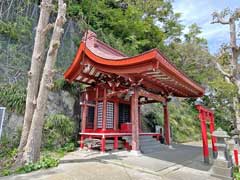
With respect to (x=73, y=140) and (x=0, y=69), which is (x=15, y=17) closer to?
(x=0, y=69)

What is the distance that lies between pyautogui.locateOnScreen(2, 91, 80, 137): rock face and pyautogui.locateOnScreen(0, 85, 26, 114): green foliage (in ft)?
0.70

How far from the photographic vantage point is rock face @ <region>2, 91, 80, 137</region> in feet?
18.8

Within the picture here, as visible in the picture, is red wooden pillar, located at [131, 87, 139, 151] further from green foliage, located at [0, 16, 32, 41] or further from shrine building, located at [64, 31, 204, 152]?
green foliage, located at [0, 16, 32, 41]

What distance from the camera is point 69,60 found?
8828 mm

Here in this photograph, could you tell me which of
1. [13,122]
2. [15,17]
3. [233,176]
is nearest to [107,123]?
[13,122]

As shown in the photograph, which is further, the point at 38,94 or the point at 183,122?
the point at 183,122

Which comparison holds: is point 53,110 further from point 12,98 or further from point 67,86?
point 12,98

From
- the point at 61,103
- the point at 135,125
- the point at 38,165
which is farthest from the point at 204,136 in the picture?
the point at 61,103

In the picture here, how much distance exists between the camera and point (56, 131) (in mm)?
6387

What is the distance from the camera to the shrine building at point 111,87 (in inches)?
214

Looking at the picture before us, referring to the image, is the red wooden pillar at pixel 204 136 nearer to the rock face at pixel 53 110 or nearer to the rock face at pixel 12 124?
the rock face at pixel 53 110

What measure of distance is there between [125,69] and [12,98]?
3.90 m

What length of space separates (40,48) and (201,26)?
1883 cm

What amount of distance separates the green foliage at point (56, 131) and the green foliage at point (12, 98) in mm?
1017
